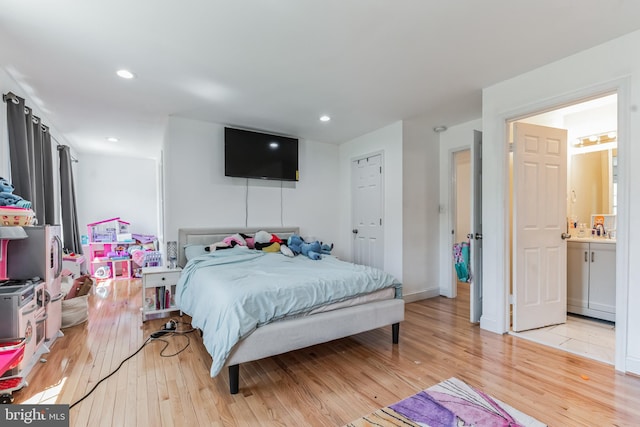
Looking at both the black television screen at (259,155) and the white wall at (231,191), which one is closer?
the white wall at (231,191)

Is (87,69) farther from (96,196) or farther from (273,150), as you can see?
(96,196)

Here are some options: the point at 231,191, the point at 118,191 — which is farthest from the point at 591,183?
the point at 118,191

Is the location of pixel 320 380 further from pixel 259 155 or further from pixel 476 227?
pixel 259 155

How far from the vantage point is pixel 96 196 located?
5.96m

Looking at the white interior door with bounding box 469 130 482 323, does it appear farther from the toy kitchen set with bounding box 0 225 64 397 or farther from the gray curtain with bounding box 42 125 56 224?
the gray curtain with bounding box 42 125 56 224

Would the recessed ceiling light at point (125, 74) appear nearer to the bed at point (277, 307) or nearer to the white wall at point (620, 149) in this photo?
the bed at point (277, 307)

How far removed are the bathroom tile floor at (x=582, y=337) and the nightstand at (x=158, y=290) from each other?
376 cm

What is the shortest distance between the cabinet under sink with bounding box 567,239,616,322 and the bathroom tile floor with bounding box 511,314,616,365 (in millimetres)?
135

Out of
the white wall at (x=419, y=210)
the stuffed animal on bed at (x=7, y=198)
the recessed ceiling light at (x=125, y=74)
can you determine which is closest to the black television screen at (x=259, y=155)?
the recessed ceiling light at (x=125, y=74)

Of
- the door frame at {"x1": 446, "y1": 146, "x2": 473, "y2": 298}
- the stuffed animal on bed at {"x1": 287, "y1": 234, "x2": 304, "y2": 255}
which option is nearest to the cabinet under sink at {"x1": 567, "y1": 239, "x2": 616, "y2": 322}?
the door frame at {"x1": 446, "y1": 146, "x2": 473, "y2": 298}

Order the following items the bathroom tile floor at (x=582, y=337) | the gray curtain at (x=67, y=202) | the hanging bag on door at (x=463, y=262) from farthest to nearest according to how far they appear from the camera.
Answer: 1. the gray curtain at (x=67, y=202)
2. the hanging bag on door at (x=463, y=262)
3. the bathroom tile floor at (x=582, y=337)

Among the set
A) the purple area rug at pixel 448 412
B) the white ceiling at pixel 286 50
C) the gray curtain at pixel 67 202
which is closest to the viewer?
the purple area rug at pixel 448 412

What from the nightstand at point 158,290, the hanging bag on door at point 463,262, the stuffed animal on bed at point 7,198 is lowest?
the nightstand at point 158,290

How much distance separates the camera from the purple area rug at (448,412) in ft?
5.47
